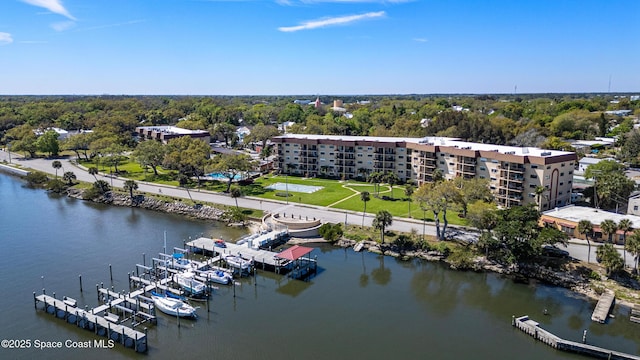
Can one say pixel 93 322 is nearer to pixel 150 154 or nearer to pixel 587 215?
pixel 587 215

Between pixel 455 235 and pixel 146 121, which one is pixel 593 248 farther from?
pixel 146 121

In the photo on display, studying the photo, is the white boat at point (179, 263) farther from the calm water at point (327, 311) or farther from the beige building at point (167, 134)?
the beige building at point (167, 134)

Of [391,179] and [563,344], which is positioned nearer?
[563,344]

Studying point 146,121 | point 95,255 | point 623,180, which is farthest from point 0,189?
point 623,180

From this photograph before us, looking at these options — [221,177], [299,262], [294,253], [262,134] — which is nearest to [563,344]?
[294,253]

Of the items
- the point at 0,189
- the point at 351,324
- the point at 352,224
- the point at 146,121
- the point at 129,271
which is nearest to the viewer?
the point at 351,324

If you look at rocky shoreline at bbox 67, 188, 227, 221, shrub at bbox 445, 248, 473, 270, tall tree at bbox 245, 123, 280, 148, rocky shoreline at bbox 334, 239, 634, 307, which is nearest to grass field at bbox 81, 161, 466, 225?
rocky shoreline at bbox 334, 239, 634, 307
